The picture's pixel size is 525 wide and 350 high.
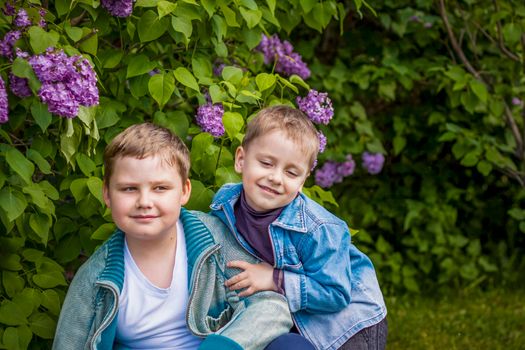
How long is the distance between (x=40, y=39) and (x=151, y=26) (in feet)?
1.52

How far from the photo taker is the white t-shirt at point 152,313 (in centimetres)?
256

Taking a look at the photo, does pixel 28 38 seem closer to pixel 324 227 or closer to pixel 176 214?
pixel 176 214

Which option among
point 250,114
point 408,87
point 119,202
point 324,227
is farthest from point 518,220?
point 119,202

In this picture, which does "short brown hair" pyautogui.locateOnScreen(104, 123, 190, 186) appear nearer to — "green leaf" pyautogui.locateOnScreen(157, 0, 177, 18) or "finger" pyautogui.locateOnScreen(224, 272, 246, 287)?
"finger" pyautogui.locateOnScreen(224, 272, 246, 287)

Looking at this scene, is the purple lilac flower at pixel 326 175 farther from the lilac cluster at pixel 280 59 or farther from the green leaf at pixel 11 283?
the green leaf at pixel 11 283

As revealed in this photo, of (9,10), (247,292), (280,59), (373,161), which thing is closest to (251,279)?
(247,292)

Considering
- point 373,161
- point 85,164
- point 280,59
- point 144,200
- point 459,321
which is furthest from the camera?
point 373,161

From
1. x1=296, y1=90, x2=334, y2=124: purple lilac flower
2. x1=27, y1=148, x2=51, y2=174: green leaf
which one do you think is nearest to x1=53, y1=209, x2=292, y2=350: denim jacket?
x1=27, y1=148, x2=51, y2=174: green leaf

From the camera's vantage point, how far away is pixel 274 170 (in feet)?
8.63

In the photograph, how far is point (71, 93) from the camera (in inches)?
102

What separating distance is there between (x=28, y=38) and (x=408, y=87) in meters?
2.79

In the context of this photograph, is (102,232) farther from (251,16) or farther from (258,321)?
(251,16)

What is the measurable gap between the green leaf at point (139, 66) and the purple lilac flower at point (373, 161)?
2289 mm

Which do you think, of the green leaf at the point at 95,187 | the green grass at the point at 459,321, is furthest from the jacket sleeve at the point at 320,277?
the green grass at the point at 459,321
